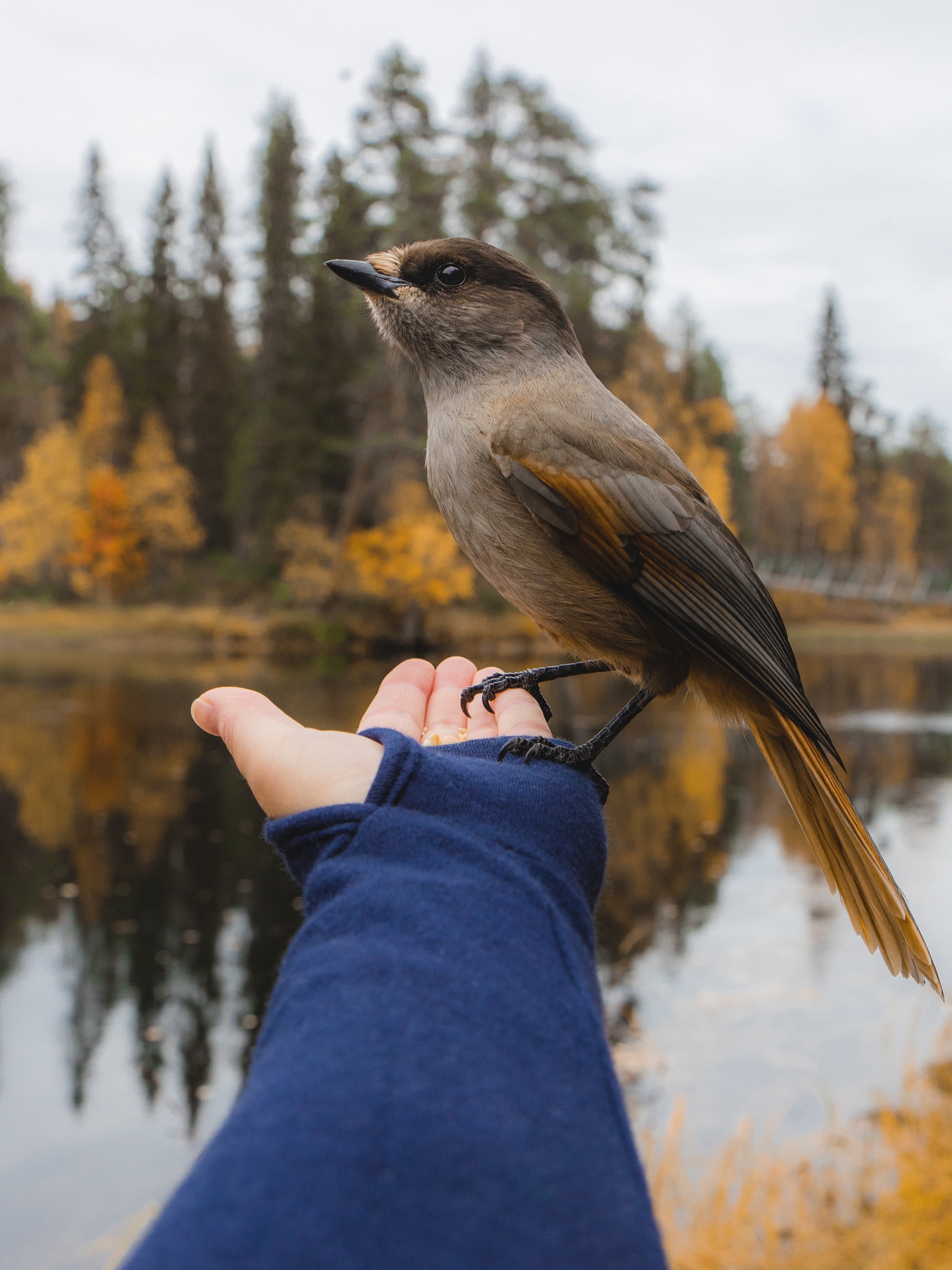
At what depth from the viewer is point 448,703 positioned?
217cm

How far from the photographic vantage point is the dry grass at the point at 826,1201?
A: 4738 millimetres

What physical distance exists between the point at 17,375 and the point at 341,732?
36.9 meters

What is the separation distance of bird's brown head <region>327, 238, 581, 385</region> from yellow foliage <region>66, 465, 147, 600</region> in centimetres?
2842

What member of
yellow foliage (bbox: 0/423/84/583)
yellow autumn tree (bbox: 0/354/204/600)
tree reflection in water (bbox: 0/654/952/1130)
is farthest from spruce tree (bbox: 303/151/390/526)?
yellow foliage (bbox: 0/423/84/583)

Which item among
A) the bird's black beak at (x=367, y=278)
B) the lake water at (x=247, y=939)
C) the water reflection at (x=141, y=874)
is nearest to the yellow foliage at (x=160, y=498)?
the lake water at (x=247, y=939)

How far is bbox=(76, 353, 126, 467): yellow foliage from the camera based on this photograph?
1190 inches

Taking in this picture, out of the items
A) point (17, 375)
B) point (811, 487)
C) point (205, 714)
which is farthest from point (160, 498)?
point (205, 714)

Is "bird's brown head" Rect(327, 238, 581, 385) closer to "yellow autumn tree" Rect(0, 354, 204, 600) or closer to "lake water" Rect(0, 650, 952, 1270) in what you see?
"lake water" Rect(0, 650, 952, 1270)

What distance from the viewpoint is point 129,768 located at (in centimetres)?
1700

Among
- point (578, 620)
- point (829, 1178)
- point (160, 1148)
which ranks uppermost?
point (578, 620)

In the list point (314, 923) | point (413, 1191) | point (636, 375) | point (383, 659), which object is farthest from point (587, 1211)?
point (383, 659)

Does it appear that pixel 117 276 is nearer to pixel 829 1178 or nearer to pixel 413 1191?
pixel 829 1178

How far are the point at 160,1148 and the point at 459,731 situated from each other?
25.2 feet

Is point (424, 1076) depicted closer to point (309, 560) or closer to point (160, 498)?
point (309, 560)
